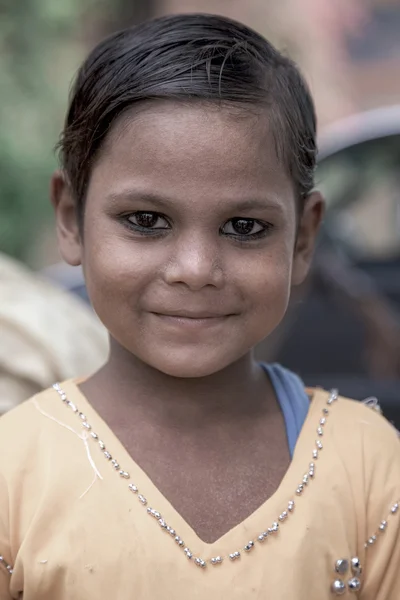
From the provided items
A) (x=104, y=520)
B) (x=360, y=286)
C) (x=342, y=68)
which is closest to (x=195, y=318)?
(x=104, y=520)

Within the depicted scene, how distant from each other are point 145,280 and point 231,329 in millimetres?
186

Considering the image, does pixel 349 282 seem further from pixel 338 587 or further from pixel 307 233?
pixel 338 587

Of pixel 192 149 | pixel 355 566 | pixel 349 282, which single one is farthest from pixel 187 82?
pixel 349 282

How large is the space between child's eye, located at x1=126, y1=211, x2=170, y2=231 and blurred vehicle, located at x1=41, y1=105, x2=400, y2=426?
2.43 metres

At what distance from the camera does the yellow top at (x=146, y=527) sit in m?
1.58

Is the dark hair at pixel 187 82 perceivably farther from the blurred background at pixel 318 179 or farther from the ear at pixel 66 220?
the blurred background at pixel 318 179

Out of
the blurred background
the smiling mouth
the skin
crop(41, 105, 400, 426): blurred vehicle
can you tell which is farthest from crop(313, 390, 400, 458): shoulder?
crop(41, 105, 400, 426): blurred vehicle

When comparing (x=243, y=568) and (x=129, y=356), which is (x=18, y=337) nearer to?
(x=129, y=356)

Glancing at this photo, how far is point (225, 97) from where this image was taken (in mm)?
1593

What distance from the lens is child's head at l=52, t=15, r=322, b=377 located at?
1574 mm

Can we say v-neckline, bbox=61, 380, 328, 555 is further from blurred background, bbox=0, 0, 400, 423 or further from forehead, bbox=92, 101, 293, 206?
blurred background, bbox=0, 0, 400, 423

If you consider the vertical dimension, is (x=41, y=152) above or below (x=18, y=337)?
above

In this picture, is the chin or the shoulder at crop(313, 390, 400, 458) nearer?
the chin

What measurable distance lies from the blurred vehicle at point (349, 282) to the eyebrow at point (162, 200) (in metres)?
2.40
